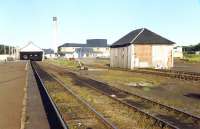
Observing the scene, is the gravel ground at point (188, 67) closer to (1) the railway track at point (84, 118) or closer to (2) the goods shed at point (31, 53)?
(1) the railway track at point (84, 118)

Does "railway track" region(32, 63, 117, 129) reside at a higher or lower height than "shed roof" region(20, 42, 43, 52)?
lower

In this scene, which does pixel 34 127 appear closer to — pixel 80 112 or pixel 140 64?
pixel 80 112

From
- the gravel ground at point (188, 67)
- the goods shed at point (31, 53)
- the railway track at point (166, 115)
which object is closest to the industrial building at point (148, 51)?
the gravel ground at point (188, 67)

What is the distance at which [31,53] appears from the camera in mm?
135625

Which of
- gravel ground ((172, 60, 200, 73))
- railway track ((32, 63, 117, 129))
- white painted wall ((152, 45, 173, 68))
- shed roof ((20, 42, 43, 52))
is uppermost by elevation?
shed roof ((20, 42, 43, 52))

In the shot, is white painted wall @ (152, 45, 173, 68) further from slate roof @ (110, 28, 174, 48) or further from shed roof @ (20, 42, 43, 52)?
shed roof @ (20, 42, 43, 52)

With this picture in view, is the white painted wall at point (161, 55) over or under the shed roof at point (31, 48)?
under

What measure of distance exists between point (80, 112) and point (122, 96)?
6.63m

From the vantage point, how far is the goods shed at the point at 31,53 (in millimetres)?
133500

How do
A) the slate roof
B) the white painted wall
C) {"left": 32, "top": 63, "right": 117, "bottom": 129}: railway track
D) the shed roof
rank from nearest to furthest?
{"left": 32, "top": 63, "right": 117, "bottom": 129}: railway track < the slate roof < the white painted wall < the shed roof

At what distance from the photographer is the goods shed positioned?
133500mm

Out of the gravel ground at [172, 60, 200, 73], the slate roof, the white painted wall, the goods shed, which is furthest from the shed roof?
the white painted wall

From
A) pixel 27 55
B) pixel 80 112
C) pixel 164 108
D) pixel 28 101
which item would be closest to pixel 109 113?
pixel 80 112

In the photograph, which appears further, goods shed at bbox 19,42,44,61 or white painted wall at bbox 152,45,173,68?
goods shed at bbox 19,42,44,61
